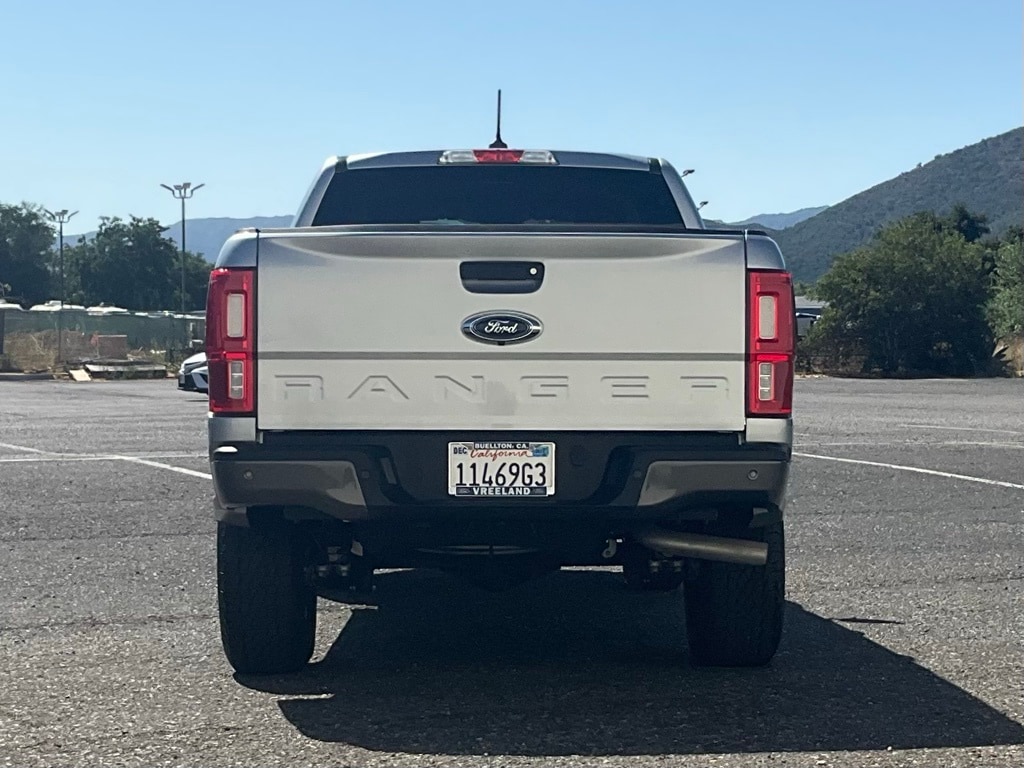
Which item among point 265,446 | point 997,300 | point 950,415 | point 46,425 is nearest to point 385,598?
point 265,446

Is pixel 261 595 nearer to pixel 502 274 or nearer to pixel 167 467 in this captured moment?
pixel 502 274

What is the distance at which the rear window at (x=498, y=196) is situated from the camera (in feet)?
25.1

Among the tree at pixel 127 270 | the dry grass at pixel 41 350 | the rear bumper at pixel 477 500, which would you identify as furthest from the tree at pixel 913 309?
the tree at pixel 127 270

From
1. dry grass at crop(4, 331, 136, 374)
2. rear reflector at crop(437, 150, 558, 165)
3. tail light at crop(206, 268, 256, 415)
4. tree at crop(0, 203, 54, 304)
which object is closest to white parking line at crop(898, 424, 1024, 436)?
rear reflector at crop(437, 150, 558, 165)

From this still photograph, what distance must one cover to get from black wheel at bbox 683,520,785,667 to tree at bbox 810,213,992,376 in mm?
47602

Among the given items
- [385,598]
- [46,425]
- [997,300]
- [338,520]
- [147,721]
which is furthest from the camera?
[997,300]

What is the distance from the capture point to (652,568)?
6.07 meters

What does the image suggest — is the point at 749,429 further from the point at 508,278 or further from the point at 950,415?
the point at 950,415

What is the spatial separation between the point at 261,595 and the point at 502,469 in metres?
1.12

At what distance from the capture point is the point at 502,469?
5410 millimetres

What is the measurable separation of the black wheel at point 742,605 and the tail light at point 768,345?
2.25 ft

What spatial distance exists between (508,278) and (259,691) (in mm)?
1800

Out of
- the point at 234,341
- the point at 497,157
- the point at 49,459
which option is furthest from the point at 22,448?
the point at 234,341

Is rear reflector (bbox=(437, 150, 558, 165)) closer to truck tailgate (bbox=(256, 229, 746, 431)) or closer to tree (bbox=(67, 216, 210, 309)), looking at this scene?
truck tailgate (bbox=(256, 229, 746, 431))
